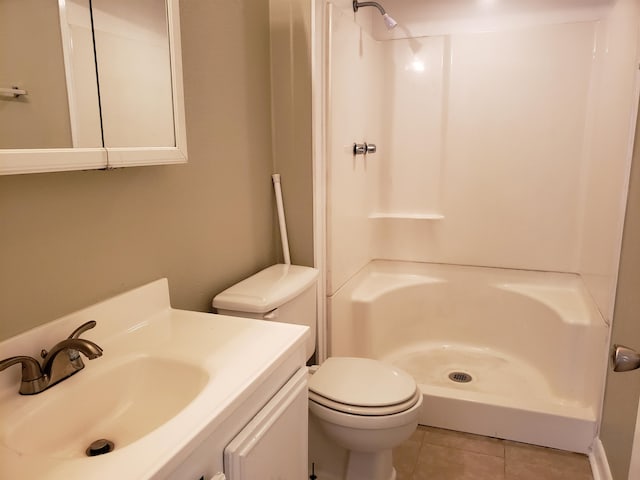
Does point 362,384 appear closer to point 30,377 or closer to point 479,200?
point 30,377

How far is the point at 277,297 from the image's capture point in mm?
1619

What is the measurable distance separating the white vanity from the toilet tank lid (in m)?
0.20

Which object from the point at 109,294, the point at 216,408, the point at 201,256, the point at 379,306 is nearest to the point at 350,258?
the point at 379,306

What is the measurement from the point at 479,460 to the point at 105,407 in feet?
5.19

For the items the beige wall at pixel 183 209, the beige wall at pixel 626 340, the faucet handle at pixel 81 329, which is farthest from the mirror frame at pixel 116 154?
the beige wall at pixel 626 340

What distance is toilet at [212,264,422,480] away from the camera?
159 centimetres

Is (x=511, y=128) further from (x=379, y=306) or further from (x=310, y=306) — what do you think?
(x=310, y=306)

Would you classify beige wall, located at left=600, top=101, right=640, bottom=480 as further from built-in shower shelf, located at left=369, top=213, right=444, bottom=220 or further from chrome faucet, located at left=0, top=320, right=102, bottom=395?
chrome faucet, located at left=0, top=320, right=102, bottom=395

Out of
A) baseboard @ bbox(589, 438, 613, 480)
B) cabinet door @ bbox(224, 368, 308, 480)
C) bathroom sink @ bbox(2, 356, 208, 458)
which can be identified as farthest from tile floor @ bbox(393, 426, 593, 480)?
bathroom sink @ bbox(2, 356, 208, 458)

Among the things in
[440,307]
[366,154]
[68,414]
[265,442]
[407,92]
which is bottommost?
[440,307]

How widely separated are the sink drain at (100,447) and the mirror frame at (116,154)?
57 centimetres

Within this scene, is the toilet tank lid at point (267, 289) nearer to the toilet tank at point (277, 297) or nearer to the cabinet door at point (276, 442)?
the toilet tank at point (277, 297)

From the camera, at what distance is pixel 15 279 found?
103cm

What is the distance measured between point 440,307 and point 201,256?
1698 millimetres
